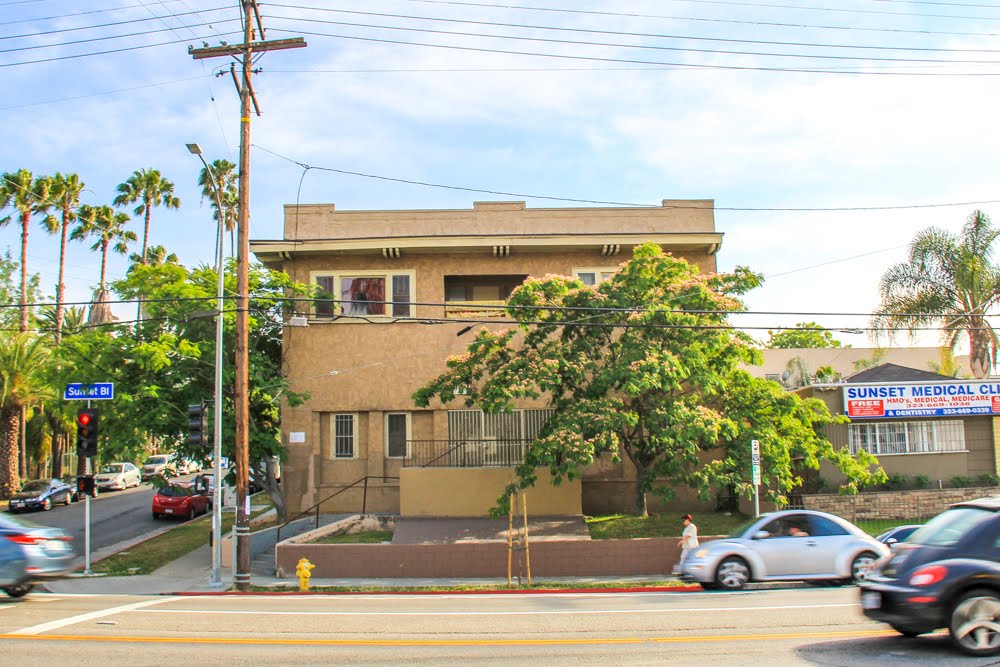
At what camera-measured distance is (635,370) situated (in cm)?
1958

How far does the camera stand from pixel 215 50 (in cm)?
1956

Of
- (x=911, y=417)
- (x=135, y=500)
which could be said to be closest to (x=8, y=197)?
(x=135, y=500)

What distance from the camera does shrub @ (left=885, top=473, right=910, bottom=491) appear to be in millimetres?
23828

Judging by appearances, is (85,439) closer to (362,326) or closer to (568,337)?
(362,326)

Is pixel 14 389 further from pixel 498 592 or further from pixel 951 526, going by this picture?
pixel 951 526

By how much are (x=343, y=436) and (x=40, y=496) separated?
19278mm

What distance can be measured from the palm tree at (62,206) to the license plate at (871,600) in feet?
159

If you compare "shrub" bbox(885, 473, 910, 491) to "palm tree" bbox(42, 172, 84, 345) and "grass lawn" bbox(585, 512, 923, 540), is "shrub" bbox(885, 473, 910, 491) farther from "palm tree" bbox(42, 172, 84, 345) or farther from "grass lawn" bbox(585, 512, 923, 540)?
"palm tree" bbox(42, 172, 84, 345)

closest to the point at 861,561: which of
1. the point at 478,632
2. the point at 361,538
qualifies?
the point at 478,632

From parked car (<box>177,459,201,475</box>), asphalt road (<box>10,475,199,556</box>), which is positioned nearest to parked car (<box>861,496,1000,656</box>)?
parked car (<box>177,459,201,475</box>)

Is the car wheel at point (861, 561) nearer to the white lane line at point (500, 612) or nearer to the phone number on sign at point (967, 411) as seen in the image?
the white lane line at point (500, 612)

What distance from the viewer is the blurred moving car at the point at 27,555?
13938mm

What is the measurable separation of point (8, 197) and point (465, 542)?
40531 millimetres

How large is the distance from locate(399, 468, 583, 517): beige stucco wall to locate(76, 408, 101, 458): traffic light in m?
7.93
